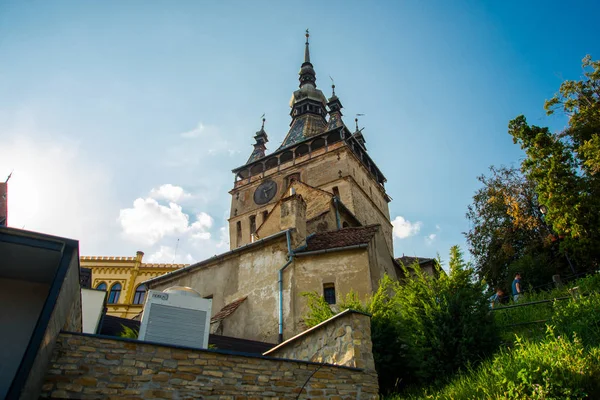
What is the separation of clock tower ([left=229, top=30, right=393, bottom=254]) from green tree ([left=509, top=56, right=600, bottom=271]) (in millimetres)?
14356

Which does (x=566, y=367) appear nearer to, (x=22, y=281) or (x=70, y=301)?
(x=70, y=301)

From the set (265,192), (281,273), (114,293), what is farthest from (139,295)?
(281,273)

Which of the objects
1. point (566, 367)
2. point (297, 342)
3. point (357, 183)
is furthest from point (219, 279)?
point (357, 183)

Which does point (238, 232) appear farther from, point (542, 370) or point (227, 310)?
point (542, 370)

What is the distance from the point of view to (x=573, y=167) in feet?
58.2

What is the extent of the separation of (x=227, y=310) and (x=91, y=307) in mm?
5574

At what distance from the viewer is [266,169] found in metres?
40.4

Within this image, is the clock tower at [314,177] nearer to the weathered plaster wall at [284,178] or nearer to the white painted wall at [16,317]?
the weathered plaster wall at [284,178]

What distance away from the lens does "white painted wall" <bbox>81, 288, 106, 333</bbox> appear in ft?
29.4

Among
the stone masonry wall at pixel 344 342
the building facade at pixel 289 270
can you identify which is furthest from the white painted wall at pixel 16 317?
the building facade at pixel 289 270

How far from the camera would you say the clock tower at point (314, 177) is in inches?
1326

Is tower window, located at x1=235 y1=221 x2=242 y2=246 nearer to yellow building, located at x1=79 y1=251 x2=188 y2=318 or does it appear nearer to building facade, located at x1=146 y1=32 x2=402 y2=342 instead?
yellow building, located at x1=79 y1=251 x2=188 y2=318

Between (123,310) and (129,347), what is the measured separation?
27089mm

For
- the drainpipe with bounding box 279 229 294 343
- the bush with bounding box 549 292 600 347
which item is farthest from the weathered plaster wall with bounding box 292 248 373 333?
the bush with bounding box 549 292 600 347
